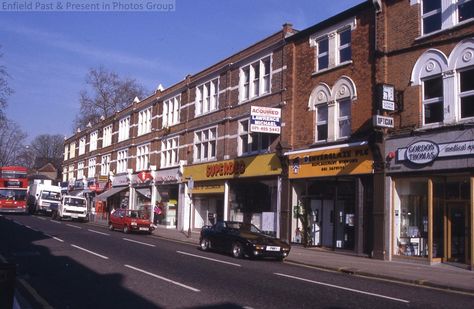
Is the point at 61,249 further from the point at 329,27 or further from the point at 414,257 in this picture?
the point at 329,27

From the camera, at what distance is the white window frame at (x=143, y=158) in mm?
43994

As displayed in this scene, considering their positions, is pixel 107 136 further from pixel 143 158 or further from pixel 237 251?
pixel 237 251

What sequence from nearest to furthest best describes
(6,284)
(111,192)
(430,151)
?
1. (6,284)
2. (430,151)
3. (111,192)

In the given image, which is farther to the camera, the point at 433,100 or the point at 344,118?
the point at 344,118

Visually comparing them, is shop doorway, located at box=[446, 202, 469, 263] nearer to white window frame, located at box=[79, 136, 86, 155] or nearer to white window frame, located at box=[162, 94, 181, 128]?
white window frame, located at box=[162, 94, 181, 128]

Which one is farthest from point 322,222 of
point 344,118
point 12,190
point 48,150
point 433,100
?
point 48,150

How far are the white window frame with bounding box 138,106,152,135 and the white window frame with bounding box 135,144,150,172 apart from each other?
56.2 inches

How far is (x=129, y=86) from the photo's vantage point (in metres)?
69.4

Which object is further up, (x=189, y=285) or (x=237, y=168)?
(x=237, y=168)

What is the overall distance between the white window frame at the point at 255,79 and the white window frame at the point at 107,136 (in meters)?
28.6

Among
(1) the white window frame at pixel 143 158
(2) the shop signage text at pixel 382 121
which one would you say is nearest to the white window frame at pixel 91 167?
(1) the white window frame at pixel 143 158

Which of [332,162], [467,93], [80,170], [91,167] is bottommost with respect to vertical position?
[332,162]

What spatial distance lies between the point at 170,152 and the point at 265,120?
626 inches

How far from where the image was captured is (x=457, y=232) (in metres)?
17.6
